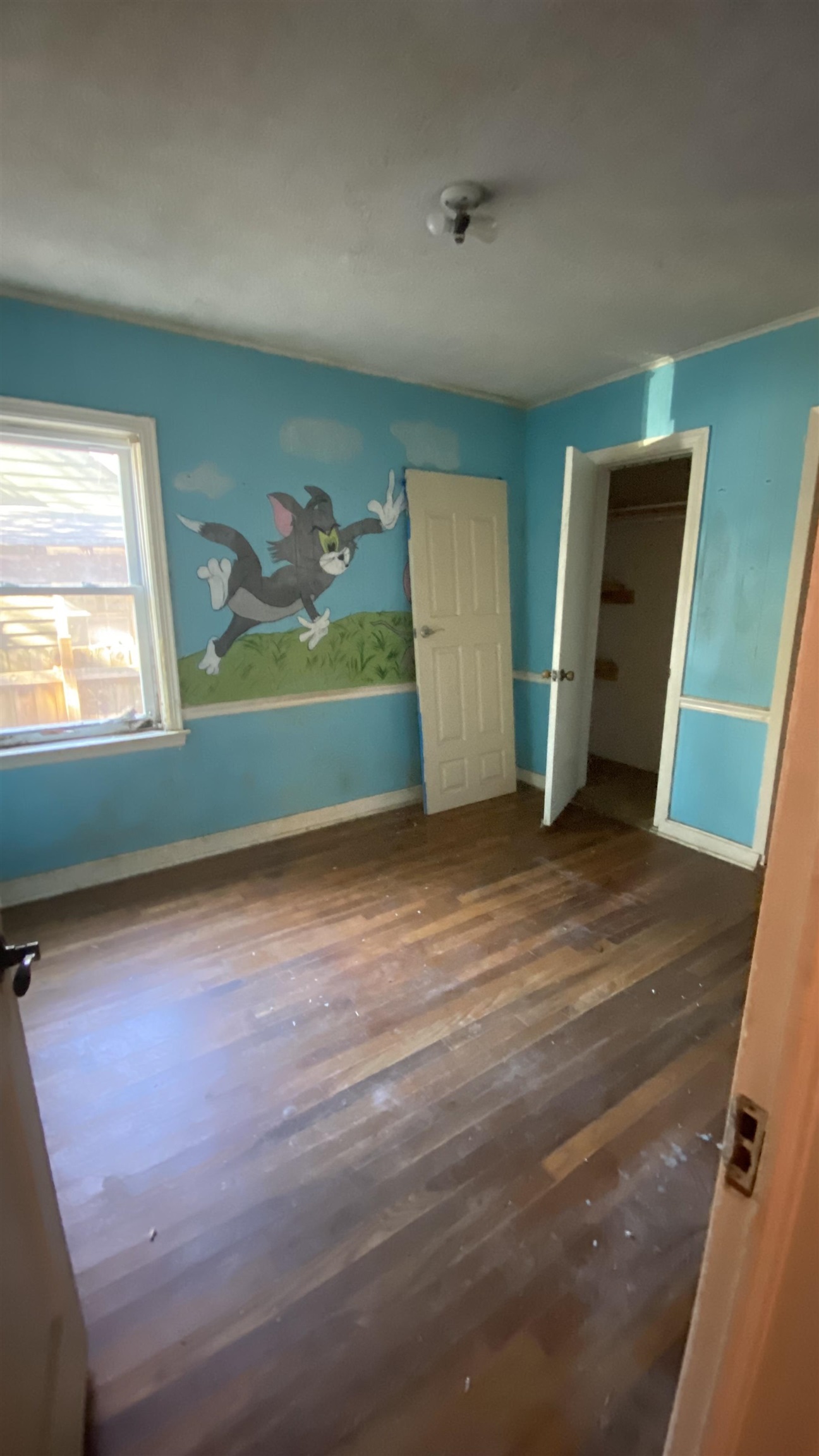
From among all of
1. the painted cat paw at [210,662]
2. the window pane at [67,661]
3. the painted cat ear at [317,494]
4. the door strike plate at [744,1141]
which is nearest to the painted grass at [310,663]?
the painted cat paw at [210,662]

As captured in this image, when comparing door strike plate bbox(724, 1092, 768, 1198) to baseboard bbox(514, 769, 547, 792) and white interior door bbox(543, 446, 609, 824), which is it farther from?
baseboard bbox(514, 769, 547, 792)

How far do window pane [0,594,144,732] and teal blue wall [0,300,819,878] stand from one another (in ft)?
0.77

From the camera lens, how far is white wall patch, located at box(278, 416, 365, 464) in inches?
122

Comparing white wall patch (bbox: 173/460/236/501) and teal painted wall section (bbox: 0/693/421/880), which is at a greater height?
white wall patch (bbox: 173/460/236/501)

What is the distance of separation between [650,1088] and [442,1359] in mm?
866

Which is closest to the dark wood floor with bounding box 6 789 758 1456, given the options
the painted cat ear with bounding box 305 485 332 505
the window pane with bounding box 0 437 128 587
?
the window pane with bounding box 0 437 128 587

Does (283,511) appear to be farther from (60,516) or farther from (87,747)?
(87,747)

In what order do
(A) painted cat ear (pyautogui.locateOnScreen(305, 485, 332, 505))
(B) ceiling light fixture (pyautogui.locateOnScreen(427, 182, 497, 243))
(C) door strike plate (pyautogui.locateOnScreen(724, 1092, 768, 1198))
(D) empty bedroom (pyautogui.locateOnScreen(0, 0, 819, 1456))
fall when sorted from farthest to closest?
1. (A) painted cat ear (pyautogui.locateOnScreen(305, 485, 332, 505))
2. (B) ceiling light fixture (pyautogui.locateOnScreen(427, 182, 497, 243))
3. (D) empty bedroom (pyautogui.locateOnScreen(0, 0, 819, 1456))
4. (C) door strike plate (pyautogui.locateOnScreen(724, 1092, 768, 1198))

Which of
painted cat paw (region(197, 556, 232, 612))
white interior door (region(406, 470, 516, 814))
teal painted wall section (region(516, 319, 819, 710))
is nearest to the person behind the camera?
teal painted wall section (region(516, 319, 819, 710))

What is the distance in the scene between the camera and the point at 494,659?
3959 millimetres

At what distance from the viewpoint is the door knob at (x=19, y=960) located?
868 mm

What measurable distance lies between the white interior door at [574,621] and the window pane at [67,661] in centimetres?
211

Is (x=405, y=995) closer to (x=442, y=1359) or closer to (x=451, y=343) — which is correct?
(x=442, y=1359)

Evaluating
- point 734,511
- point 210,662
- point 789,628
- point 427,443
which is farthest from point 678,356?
point 210,662
